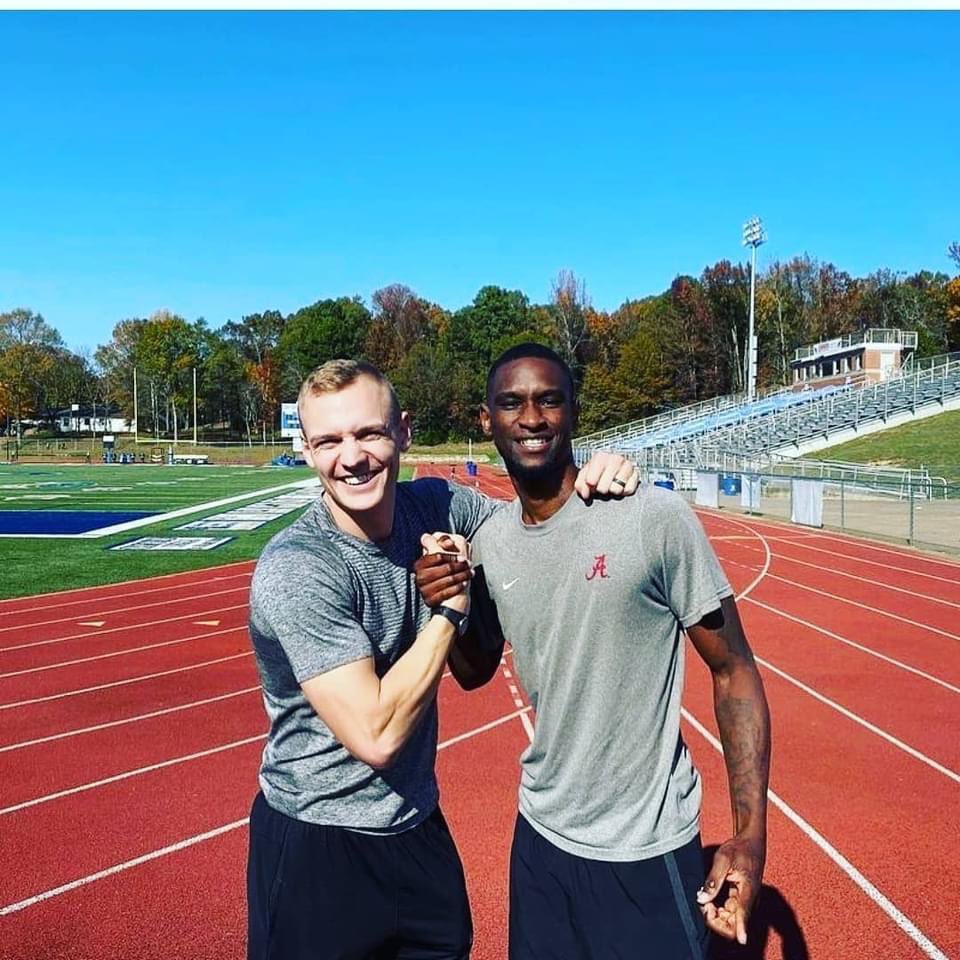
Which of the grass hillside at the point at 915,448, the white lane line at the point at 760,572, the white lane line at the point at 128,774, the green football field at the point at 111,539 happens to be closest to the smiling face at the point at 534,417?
the white lane line at the point at 128,774

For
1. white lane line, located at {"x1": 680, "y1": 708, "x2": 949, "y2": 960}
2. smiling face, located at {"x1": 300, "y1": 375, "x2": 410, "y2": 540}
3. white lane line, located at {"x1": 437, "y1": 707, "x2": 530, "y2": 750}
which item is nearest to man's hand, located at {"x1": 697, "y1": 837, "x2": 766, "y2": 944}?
smiling face, located at {"x1": 300, "y1": 375, "x2": 410, "y2": 540}

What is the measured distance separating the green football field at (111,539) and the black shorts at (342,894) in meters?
11.5

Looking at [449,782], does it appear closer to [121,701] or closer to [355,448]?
[121,701]

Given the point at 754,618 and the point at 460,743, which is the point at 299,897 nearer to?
the point at 460,743

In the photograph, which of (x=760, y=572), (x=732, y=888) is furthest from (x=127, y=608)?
(x=732, y=888)

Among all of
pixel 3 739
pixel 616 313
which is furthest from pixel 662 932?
pixel 616 313

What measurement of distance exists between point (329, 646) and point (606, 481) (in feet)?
2.47

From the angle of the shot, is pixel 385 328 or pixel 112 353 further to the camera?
pixel 112 353

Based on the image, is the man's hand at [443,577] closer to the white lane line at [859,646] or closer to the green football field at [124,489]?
the white lane line at [859,646]

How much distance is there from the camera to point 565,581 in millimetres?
2051

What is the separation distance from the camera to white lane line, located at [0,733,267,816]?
5.20 metres

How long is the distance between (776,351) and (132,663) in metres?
68.3

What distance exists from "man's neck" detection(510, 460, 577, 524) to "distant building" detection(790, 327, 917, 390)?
167ft

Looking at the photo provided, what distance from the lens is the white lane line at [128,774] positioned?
520cm
